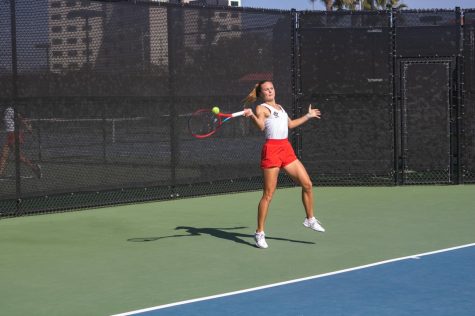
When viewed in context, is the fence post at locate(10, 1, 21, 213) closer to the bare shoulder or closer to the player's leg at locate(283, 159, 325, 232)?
the bare shoulder

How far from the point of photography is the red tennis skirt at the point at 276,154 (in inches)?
343

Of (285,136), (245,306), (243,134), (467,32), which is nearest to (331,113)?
(243,134)

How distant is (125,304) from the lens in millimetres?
6355

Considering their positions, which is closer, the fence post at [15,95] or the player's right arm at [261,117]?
the player's right arm at [261,117]

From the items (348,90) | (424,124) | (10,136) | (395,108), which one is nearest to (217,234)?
(10,136)

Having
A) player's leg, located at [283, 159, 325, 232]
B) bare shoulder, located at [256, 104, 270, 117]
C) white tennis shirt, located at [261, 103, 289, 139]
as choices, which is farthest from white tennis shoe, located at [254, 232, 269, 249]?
bare shoulder, located at [256, 104, 270, 117]

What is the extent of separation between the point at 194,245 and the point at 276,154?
1353 millimetres

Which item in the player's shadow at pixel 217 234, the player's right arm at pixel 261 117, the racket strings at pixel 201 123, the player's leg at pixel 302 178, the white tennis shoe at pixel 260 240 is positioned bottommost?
the player's shadow at pixel 217 234

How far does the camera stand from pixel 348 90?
14352 millimetres

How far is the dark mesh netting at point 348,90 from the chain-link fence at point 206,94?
0.06ft

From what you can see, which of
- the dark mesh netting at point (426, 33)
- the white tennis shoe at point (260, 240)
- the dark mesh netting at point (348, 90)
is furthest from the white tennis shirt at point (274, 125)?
the dark mesh netting at point (426, 33)

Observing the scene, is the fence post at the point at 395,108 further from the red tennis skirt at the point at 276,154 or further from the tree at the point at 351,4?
the tree at the point at 351,4

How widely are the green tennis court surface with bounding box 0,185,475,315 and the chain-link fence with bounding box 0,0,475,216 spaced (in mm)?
578

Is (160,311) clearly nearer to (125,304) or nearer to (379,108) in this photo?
(125,304)
